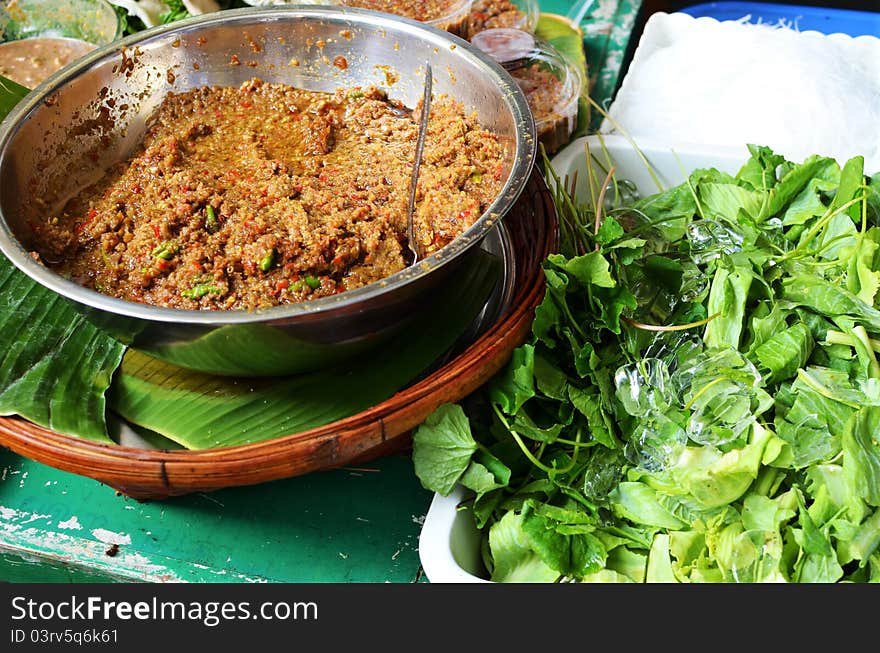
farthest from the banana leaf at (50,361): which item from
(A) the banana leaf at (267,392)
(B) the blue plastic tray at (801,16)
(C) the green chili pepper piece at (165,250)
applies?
(B) the blue plastic tray at (801,16)

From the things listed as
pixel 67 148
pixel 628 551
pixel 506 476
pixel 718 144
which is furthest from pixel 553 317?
pixel 67 148

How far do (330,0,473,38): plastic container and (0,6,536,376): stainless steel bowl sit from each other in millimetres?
321

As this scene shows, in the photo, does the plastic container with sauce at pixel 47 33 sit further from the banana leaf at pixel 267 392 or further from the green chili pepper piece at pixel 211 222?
the banana leaf at pixel 267 392

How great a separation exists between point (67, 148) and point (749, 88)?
160cm

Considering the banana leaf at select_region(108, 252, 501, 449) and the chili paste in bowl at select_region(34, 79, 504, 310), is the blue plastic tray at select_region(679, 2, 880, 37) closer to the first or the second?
the chili paste in bowl at select_region(34, 79, 504, 310)

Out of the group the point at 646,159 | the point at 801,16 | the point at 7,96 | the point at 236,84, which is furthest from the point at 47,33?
the point at 801,16

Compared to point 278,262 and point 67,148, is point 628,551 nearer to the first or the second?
point 278,262

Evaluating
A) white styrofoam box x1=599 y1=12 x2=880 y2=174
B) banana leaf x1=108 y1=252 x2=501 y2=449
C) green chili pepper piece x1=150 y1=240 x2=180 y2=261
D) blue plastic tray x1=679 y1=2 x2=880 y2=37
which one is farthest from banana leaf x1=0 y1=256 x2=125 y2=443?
blue plastic tray x1=679 y1=2 x2=880 y2=37

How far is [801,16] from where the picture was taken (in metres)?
A: 2.79

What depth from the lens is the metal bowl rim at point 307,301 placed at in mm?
1180

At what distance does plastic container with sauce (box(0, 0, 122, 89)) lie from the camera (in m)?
2.15

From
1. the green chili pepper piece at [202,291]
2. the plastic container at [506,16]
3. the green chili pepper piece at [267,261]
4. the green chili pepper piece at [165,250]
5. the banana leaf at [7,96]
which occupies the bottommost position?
the green chili pepper piece at [202,291]

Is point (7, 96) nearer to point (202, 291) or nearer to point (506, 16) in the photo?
point (202, 291)

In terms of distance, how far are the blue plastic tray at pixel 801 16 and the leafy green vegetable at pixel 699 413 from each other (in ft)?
5.03
